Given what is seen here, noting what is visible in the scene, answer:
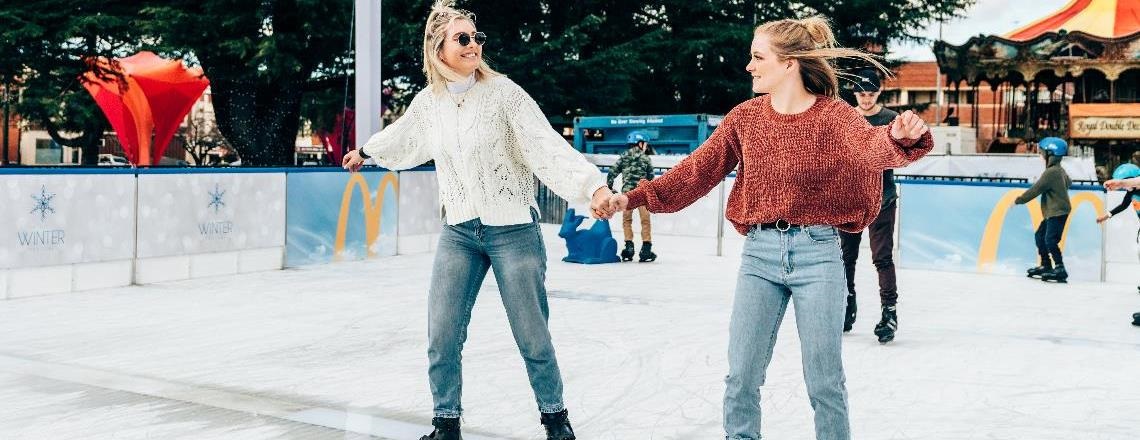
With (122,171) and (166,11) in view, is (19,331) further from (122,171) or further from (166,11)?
(166,11)

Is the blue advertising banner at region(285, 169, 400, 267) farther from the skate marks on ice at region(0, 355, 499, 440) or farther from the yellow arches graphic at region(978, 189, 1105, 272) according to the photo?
the yellow arches graphic at region(978, 189, 1105, 272)

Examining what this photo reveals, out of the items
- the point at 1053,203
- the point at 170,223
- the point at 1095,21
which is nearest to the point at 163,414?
the point at 170,223

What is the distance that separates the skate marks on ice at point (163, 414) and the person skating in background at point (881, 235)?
3.18 m

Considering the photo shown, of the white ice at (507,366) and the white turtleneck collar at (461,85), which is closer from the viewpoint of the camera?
the white turtleneck collar at (461,85)

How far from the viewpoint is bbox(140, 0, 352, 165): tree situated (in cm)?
2364

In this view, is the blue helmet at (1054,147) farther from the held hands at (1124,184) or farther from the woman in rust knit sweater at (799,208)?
the woman in rust knit sweater at (799,208)

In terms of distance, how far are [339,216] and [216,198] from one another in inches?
75.7

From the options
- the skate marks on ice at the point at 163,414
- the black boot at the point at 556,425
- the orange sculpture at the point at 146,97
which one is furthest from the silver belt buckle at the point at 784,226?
the orange sculpture at the point at 146,97

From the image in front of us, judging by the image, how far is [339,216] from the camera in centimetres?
1285

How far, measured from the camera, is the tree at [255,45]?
931 inches

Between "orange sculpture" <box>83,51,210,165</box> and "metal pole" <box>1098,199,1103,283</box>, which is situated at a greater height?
"orange sculpture" <box>83,51,210,165</box>

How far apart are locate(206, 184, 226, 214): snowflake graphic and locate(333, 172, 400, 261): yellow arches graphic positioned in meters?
1.78

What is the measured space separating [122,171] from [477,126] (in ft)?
23.2

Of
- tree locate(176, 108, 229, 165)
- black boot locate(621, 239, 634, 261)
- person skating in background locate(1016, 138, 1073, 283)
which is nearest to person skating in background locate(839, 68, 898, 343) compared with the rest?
person skating in background locate(1016, 138, 1073, 283)
